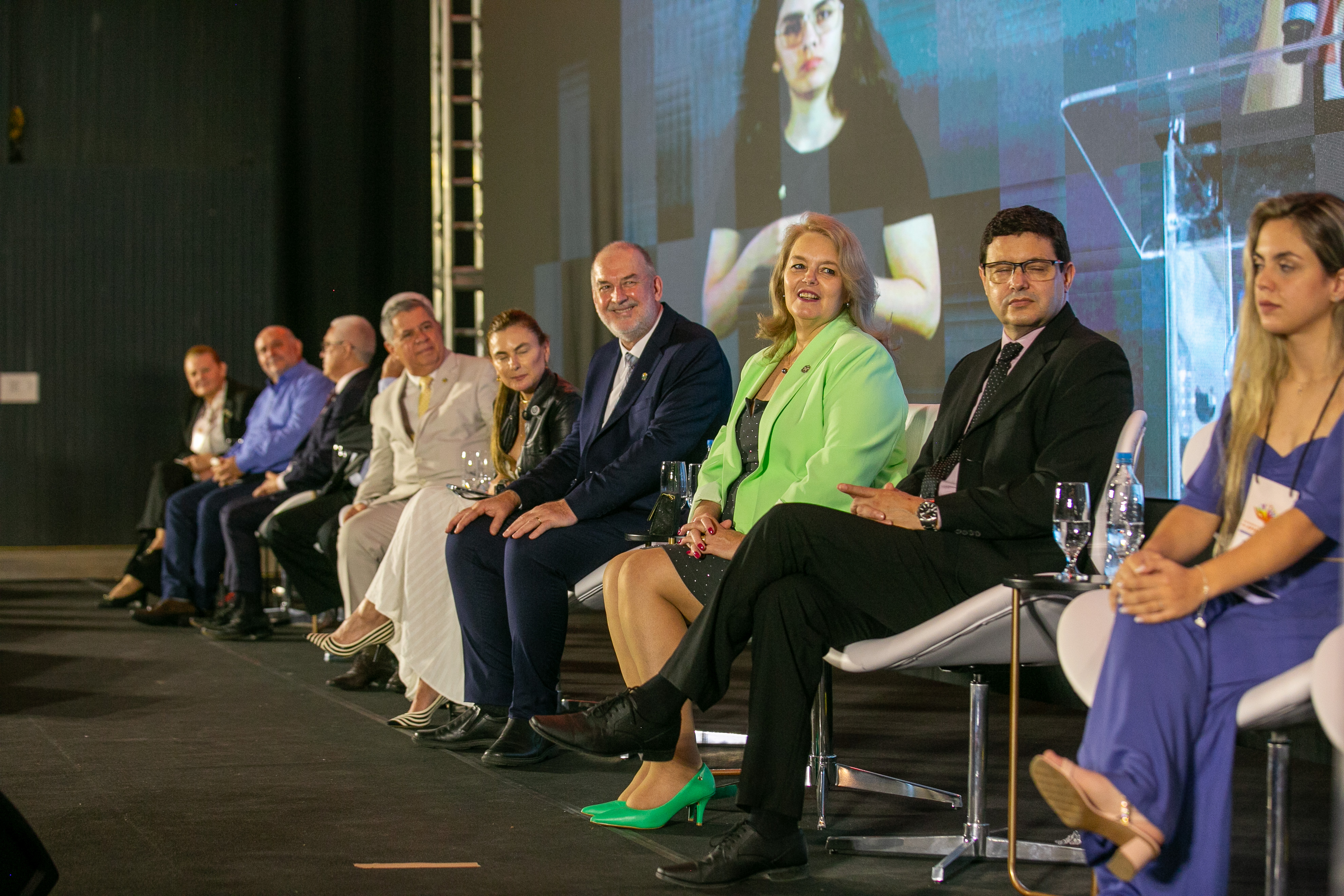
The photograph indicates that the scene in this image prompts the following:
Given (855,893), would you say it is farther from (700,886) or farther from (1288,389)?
(1288,389)

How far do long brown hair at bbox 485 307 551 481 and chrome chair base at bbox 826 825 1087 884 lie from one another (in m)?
1.77

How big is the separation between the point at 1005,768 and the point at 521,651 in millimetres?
1215

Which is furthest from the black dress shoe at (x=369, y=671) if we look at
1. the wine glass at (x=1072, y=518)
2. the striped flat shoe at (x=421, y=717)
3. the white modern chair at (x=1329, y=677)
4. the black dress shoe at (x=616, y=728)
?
the white modern chair at (x=1329, y=677)

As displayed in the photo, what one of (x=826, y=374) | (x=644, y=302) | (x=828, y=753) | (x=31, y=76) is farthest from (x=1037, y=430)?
(x=31, y=76)

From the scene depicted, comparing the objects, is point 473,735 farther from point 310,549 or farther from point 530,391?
point 310,549

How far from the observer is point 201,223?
916cm

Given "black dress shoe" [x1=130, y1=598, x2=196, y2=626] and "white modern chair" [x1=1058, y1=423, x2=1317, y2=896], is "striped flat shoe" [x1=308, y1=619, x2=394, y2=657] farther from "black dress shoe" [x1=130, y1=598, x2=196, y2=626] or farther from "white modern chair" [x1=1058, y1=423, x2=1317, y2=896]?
"white modern chair" [x1=1058, y1=423, x2=1317, y2=896]

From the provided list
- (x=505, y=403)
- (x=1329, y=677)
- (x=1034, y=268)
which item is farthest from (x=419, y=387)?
(x=1329, y=677)

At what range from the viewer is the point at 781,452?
2.91 m

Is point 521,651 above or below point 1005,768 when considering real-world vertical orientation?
above

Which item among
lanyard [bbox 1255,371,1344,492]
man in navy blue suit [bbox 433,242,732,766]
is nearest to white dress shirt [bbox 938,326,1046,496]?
lanyard [bbox 1255,371,1344,492]

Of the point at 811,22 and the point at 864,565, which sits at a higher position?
the point at 811,22

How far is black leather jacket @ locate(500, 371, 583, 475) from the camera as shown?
3.97 metres

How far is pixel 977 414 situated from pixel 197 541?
4426 millimetres
